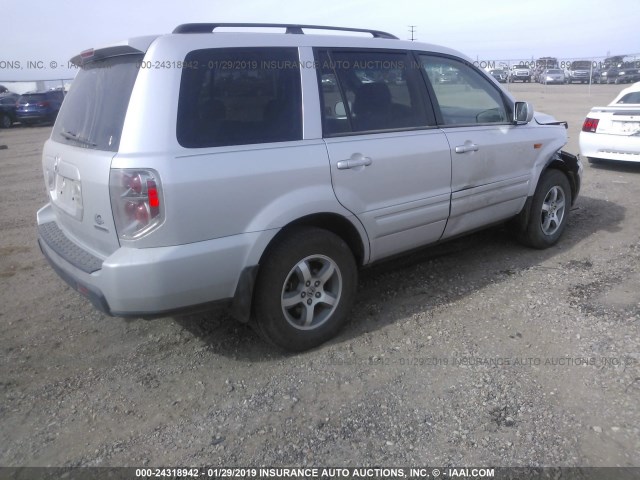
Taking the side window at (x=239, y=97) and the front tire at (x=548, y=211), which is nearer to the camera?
the side window at (x=239, y=97)

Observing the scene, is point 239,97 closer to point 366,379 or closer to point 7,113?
point 366,379

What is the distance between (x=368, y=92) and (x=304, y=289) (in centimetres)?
143

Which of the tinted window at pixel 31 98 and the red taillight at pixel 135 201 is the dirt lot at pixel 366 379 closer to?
the red taillight at pixel 135 201

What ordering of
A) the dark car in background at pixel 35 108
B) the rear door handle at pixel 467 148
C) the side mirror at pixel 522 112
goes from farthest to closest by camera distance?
the dark car in background at pixel 35 108 < the side mirror at pixel 522 112 < the rear door handle at pixel 467 148

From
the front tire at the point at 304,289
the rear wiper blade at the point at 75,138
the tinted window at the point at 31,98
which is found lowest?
the front tire at the point at 304,289

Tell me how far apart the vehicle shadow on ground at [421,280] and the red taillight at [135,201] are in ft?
3.76

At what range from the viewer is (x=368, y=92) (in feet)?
11.8

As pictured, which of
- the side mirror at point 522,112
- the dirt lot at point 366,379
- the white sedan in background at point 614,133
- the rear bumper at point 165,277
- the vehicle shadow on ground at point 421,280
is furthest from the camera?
the white sedan in background at point 614,133

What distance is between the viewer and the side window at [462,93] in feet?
13.3

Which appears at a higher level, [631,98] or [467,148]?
[631,98]

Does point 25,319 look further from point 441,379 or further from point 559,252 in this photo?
point 559,252

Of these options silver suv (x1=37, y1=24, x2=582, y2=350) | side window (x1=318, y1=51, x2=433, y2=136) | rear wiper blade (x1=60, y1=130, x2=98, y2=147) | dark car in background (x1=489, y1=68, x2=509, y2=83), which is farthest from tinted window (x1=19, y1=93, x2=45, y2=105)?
dark car in background (x1=489, y1=68, x2=509, y2=83)

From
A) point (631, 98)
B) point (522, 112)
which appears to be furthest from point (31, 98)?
point (522, 112)

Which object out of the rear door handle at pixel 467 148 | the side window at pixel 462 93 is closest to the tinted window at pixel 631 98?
the side window at pixel 462 93
